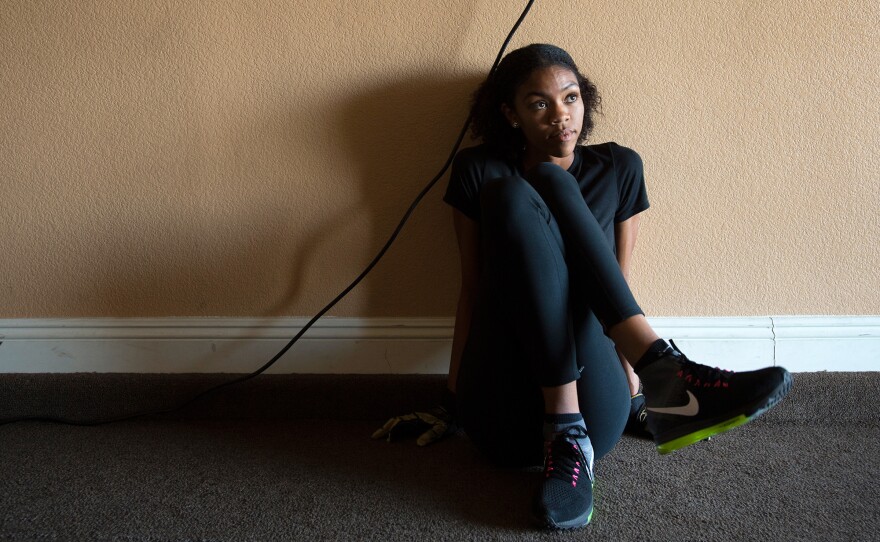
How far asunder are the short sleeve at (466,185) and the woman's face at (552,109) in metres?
0.12

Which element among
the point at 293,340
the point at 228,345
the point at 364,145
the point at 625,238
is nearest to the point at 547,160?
the point at 625,238

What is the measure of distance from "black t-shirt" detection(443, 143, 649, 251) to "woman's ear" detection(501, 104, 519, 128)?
0.07 metres

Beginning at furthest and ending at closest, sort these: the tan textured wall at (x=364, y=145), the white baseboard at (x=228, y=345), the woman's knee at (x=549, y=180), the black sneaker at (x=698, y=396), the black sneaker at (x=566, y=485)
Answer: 1. the white baseboard at (x=228, y=345)
2. the tan textured wall at (x=364, y=145)
3. the woman's knee at (x=549, y=180)
4. the black sneaker at (x=566, y=485)
5. the black sneaker at (x=698, y=396)

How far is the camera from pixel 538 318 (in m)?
1.02

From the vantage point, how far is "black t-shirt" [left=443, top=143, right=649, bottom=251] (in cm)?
129

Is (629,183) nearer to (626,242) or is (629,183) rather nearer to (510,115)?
(626,242)

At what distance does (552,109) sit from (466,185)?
213 mm

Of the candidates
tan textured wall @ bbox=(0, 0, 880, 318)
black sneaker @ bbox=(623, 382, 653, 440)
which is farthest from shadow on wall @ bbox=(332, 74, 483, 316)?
black sneaker @ bbox=(623, 382, 653, 440)

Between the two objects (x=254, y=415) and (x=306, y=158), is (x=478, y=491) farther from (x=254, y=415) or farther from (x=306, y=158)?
(x=306, y=158)

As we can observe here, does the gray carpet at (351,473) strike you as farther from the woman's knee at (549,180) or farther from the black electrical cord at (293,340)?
the woman's knee at (549,180)

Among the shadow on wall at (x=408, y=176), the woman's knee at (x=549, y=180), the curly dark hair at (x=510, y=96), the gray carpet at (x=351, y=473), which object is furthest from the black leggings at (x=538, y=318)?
the shadow on wall at (x=408, y=176)

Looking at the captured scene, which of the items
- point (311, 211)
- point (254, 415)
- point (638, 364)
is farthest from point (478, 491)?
point (311, 211)

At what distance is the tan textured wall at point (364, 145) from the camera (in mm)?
1388

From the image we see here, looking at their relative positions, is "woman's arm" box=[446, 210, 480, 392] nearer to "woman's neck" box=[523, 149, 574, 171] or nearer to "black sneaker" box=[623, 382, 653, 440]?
"woman's neck" box=[523, 149, 574, 171]
